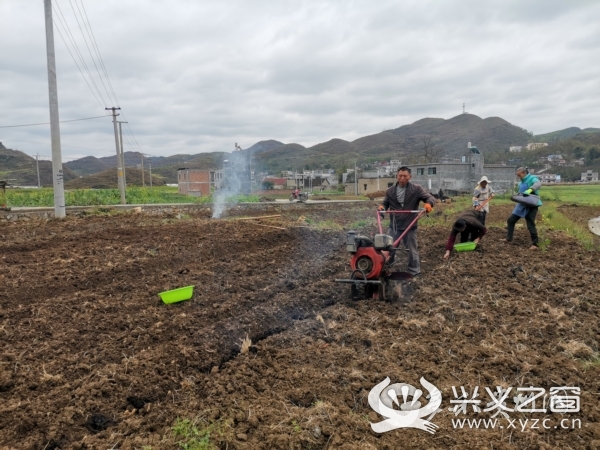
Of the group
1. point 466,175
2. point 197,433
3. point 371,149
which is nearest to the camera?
point 197,433

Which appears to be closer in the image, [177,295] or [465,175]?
[177,295]

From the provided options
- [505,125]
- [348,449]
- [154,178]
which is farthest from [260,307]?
[505,125]

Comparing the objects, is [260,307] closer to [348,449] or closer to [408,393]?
[408,393]

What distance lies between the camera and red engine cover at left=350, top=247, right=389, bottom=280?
17.2ft

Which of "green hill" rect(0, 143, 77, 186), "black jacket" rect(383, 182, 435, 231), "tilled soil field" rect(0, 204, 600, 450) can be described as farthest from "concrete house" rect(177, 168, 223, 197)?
"green hill" rect(0, 143, 77, 186)

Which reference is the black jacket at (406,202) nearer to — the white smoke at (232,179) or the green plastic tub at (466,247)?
the green plastic tub at (466,247)

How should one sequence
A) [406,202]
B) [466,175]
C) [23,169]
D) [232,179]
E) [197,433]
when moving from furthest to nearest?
[23,169] → [466,175] → [232,179] → [406,202] → [197,433]

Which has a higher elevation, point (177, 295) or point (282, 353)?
point (177, 295)

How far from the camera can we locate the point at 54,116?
1561cm

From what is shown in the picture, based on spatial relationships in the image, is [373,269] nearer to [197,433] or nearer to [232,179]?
[197,433]

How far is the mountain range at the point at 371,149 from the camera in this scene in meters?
102

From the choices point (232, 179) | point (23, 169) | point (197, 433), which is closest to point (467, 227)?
→ point (197, 433)

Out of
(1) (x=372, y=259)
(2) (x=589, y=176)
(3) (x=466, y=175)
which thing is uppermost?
(2) (x=589, y=176)

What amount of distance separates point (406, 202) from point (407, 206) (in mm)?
64
